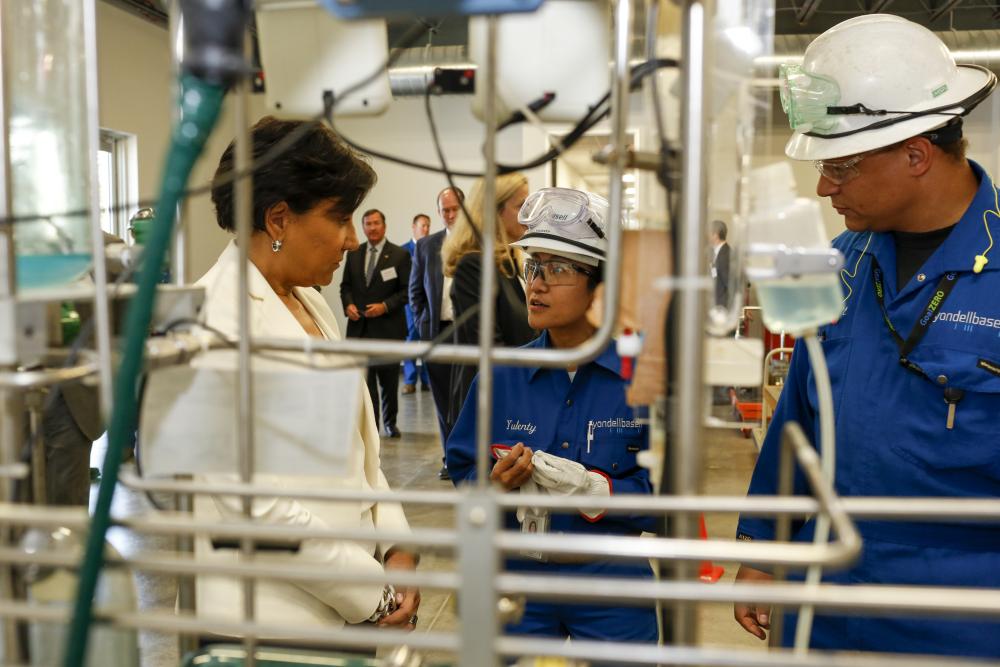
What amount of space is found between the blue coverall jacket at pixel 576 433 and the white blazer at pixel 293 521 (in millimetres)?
276

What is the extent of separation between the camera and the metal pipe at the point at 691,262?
0.61 m

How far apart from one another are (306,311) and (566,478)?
57cm

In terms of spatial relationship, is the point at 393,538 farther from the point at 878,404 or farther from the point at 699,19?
the point at 878,404

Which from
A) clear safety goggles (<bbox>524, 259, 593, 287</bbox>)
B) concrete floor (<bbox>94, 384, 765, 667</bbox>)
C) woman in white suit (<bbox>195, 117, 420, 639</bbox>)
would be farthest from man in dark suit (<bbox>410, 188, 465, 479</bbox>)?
woman in white suit (<bbox>195, 117, 420, 639</bbox>)

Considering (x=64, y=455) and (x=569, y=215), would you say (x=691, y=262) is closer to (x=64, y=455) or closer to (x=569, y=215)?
(x=569, y=215)

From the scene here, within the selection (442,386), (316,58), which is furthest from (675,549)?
(442,386)

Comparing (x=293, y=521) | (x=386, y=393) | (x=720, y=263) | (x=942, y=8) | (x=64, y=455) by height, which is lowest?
(x=386, y=393)

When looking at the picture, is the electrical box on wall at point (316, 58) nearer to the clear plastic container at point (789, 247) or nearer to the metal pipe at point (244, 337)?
the metal pipe at point (244, 337)

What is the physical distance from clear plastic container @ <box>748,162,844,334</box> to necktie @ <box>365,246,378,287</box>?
4879mm

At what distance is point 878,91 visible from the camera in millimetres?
1311

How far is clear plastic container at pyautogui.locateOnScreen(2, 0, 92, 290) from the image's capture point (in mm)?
763

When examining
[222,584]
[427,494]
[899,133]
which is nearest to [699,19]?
[427,494]

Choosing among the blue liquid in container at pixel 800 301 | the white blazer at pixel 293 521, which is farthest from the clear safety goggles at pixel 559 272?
the blue liquid in container at pixel 800 301

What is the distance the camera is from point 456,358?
0.69 m
